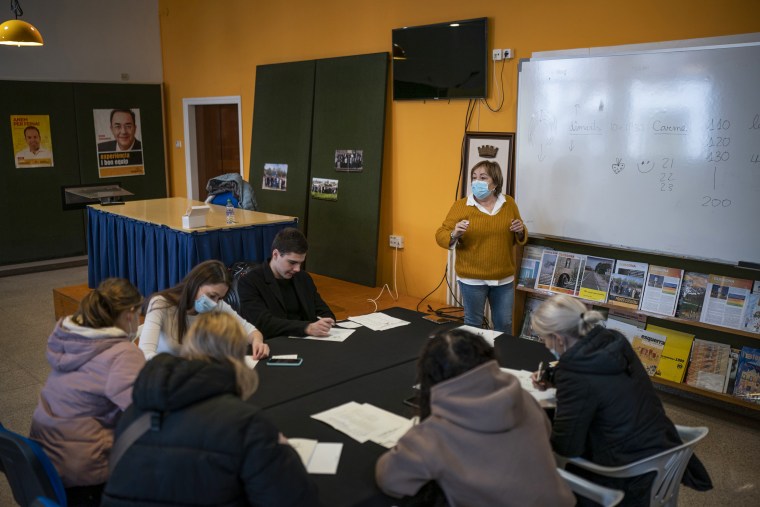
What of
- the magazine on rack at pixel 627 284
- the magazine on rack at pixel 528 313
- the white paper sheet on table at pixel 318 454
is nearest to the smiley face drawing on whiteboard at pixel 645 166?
the magazine on rack at pixel 627 284

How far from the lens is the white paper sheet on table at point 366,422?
223cm

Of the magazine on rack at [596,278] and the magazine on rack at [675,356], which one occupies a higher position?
the magazine on rack at [596,278]

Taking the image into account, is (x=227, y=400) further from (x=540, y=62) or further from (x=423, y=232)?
(x=423, y=232)

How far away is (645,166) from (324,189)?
3293mm

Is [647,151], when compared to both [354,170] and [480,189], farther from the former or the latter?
[354,170]

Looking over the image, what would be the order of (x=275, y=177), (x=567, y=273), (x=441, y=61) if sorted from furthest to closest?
1. (x=275, y=177)
2. (x=441, y=61)
3. (x=567, y=273)

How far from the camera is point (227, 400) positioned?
5.83ft

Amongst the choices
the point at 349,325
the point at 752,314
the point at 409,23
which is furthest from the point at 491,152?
the point at 349,325

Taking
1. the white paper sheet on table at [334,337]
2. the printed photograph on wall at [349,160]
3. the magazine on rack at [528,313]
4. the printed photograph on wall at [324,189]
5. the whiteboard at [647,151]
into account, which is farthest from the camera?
the printed photograph on wall at [324,189]

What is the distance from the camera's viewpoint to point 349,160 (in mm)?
6414

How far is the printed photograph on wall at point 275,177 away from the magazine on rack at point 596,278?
3542mm

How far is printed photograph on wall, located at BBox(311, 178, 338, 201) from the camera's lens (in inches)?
260

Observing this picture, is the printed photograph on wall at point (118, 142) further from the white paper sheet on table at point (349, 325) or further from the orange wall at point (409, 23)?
the white paper sheet on table at point (349, 325)

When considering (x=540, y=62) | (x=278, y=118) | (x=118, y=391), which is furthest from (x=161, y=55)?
(x=118, y=391)
